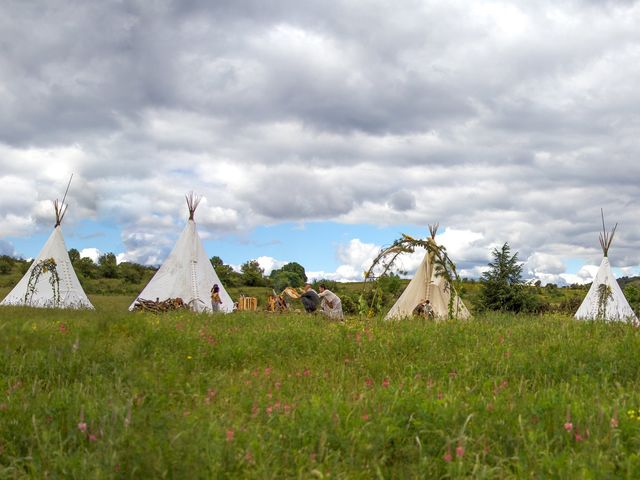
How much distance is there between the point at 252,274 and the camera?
45.1m

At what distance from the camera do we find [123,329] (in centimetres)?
901

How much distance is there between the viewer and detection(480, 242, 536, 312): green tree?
866 inches

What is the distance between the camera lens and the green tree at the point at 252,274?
44875 mm

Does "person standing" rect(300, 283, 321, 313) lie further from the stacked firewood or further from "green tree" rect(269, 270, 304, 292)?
"green tree" rect(269, 270, 304, 292)

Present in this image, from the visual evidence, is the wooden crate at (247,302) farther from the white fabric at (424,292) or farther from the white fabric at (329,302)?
the white fabric at (329,302)

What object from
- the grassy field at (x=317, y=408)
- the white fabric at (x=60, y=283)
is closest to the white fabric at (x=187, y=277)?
the white fabric at (x=60, y=283)

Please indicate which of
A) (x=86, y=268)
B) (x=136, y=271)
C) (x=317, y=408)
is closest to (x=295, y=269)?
(x=136, y=271)

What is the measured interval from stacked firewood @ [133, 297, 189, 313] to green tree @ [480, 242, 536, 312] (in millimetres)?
11242

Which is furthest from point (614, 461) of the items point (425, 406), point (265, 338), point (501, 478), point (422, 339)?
point (265, 338)

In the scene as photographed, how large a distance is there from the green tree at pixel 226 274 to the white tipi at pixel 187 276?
20.3 m

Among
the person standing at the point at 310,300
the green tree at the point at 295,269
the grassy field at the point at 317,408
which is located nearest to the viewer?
the grassy field at the point at 317,408

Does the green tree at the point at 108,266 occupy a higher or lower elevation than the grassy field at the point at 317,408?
higher

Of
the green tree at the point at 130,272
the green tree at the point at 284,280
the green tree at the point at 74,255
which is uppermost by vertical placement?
the green tree at the point at 74,255

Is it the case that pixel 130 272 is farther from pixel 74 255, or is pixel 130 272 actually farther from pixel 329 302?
pixel 329 302
